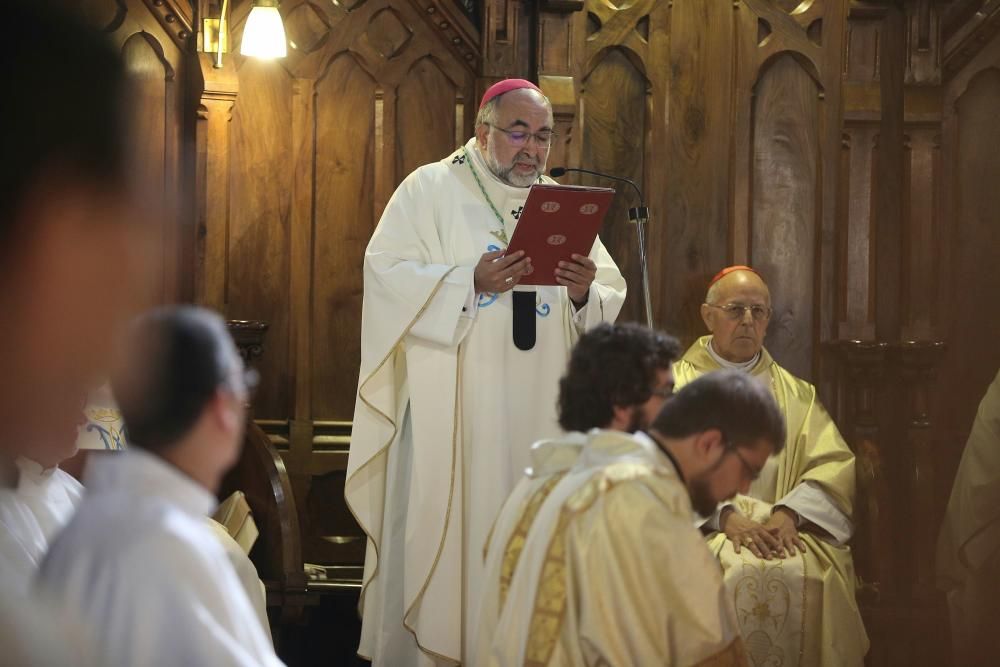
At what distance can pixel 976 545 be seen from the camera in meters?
5.52

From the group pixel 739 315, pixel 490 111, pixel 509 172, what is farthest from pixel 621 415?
pixel 739 315

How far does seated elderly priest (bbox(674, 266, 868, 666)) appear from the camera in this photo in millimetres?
4910

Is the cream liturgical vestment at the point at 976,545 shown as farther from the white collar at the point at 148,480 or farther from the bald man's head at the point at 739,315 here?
the white collar at the point at 148,480

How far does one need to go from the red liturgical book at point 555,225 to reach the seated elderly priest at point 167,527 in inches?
103

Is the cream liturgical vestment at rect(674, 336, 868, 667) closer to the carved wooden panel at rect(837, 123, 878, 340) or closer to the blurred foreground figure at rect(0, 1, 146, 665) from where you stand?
the carved wooden panel at rect(837, 123, 878, 340)

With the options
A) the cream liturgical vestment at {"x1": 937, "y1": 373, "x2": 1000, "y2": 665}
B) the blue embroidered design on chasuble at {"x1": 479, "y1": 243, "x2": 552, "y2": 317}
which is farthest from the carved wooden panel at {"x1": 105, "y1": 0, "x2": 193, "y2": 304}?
the cream liturgical vestment at {"x1": 937, "y1": 373, "x2": 1000, "y2": 665}

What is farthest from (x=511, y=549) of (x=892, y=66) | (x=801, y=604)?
(x=892, y=66)

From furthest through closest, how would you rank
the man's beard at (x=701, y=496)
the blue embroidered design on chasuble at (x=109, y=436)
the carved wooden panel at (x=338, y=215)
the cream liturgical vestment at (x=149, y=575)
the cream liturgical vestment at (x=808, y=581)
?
the carved wooden panel at (x=338, y=215) < the cream liturgical vestment at (x=808, y=581) < the blue embroidered design on chasuble at (x=109, y=436) < the man's beard at (x=701, y=496) < the cream liturgical vestment at (x=149, y=575)

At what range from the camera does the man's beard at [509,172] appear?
5125 mm

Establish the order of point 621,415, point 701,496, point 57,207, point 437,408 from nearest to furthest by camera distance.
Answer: point 57,207 → point 701,496 → point 621,415 → point 437,408

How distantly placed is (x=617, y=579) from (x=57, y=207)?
2133mm

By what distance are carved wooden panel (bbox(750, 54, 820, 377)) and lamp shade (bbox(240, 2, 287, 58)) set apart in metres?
2.55

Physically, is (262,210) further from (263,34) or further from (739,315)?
(739,315)

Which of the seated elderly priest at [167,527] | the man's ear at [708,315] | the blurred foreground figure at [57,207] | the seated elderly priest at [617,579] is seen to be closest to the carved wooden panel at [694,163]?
the man's ear at [708,315]
